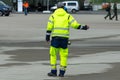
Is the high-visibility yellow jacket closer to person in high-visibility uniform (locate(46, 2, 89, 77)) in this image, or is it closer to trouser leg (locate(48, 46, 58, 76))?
person in high-visibility uniform (locate(46, 2, 89, 77))

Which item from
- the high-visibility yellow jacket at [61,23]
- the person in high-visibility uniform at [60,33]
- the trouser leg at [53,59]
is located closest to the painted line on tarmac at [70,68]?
the trouser leg at [53,59]

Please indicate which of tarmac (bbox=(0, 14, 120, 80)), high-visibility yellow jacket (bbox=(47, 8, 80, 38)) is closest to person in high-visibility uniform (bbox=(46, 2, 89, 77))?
high-visibility yellow jacket (bbox=(47, 8, 80, 38))

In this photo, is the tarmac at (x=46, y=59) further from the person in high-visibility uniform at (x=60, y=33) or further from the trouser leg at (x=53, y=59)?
the person in high-visibility uniform at (x=60, y=33)

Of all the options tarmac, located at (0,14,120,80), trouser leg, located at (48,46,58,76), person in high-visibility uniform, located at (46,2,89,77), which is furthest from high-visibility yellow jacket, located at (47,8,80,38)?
tarmac, located at (0,14,120,80)

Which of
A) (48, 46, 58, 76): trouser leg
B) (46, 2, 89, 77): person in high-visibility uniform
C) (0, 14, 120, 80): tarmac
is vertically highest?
(46, 2, 89, 77): person in high-visibility uniform

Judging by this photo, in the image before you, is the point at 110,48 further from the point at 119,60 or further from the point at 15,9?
the point at 15,9

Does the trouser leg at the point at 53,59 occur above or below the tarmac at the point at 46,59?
above

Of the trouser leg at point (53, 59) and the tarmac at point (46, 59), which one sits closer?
the trouser leg at point (53, 59)

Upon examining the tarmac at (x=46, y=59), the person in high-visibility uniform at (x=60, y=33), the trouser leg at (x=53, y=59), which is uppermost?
the person in high-visibility uniform at (x=60, y=33)

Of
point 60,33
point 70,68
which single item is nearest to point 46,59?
point 70,68

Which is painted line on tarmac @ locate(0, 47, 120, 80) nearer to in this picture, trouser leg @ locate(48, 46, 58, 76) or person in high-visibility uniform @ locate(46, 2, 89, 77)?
trouser leg @ locate(48, 46, 58, 76)

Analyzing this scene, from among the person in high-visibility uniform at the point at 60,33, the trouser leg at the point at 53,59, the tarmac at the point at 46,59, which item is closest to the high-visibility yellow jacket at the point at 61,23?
the person in high-visibility uniform at the point at 60,33

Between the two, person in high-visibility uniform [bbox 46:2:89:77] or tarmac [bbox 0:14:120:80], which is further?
tarmac [bbox 0:14:120:80]

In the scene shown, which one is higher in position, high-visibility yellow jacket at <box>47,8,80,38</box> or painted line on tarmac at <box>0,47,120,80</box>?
high-visibility yellow jacket at <box>47,8,80,38</box>
